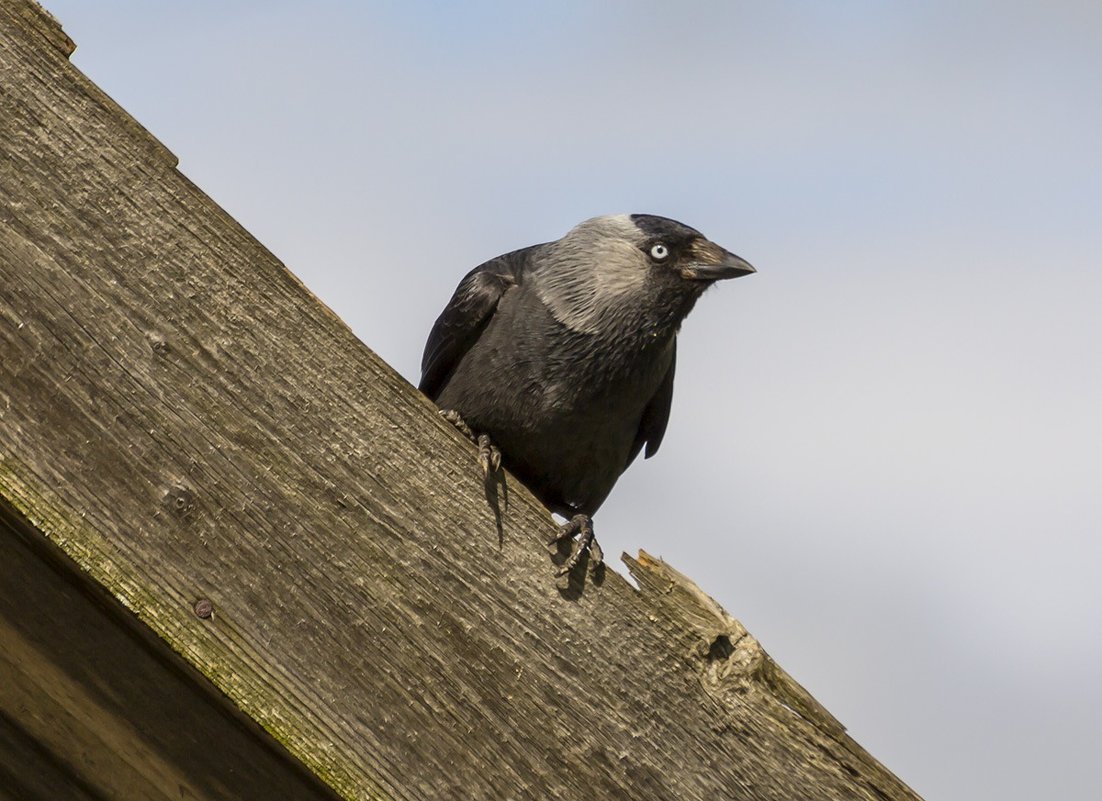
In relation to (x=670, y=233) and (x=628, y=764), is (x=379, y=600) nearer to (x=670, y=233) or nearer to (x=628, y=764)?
(x=628, y=764)

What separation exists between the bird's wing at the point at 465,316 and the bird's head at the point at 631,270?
0.16 m

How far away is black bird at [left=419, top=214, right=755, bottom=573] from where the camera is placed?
4.86 m

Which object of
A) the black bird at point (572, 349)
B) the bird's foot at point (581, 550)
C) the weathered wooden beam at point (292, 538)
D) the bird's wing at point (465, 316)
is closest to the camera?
the weathered wooden beam at point (292, 538)

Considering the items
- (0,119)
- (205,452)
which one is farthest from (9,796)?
(0,119)

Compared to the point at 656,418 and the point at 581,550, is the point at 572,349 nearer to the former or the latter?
the point at 656,418

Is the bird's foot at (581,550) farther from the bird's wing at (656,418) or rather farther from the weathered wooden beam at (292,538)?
the bird's wing at (656,418)

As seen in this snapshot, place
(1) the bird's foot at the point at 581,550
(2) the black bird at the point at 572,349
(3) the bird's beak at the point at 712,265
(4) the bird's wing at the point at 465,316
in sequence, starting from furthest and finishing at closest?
1. (3) the bird's beak at the point at 712,265
2. (4) the bird's wing at the point at 465,316
3. (2) the black bird at the point at 572,349
4. (1) the bird's foot at the point at 581,550

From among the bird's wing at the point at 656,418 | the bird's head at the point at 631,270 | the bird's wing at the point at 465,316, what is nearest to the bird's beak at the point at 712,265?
the bird's head at the point at 631,270

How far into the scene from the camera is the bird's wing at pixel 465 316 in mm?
5250

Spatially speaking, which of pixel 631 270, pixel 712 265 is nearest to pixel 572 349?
pixel 631 270

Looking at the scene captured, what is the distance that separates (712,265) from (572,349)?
3.20 ft

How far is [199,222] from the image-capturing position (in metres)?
2.09

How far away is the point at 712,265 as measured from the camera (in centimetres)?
565

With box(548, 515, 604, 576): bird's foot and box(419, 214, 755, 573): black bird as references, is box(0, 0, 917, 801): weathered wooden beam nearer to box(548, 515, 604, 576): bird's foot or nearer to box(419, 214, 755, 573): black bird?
box(548, 515, 604, 576): bird's foot
